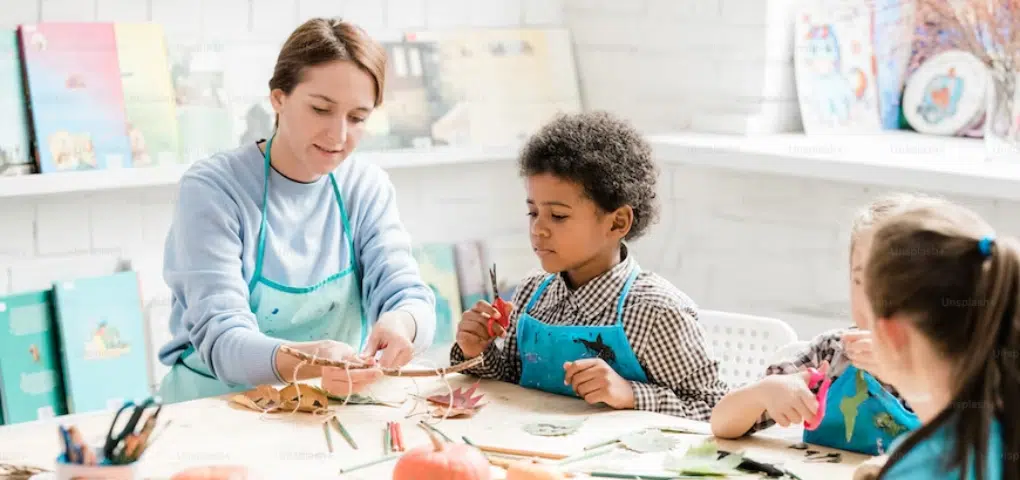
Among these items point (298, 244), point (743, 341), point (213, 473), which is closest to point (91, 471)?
point (213, 473)

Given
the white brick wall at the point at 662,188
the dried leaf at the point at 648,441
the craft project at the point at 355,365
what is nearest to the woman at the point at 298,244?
the craft project at the point at 355,365

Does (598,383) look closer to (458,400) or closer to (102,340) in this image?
(458,400)

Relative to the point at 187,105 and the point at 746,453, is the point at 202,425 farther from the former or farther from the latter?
the point at 187,105

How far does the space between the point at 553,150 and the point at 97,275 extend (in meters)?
1.33

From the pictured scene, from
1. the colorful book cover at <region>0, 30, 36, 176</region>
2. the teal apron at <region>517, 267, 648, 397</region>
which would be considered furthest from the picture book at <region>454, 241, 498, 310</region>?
the teal apron at <region>517, 267, 648, 397</region>

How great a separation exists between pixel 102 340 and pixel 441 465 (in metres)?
1.68

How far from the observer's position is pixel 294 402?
6.27 ft

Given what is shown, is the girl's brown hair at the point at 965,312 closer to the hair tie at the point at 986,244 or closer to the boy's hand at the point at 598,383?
the hair tie at the point at 986,244

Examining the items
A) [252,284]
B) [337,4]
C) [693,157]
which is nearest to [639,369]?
[252,284]

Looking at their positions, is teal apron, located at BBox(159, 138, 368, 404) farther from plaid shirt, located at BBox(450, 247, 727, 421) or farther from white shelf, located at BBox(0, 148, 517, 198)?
white shelf, located at BBox(0, 148, 517, 198)

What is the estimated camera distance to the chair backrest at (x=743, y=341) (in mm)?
2316

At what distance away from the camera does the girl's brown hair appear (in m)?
1.18

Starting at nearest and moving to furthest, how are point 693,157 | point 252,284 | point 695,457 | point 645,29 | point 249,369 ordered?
1. point 695,457
2. point 249,369
3. point 252,284
4. point 693,157
5. point 645,29

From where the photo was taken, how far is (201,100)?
3.03m
